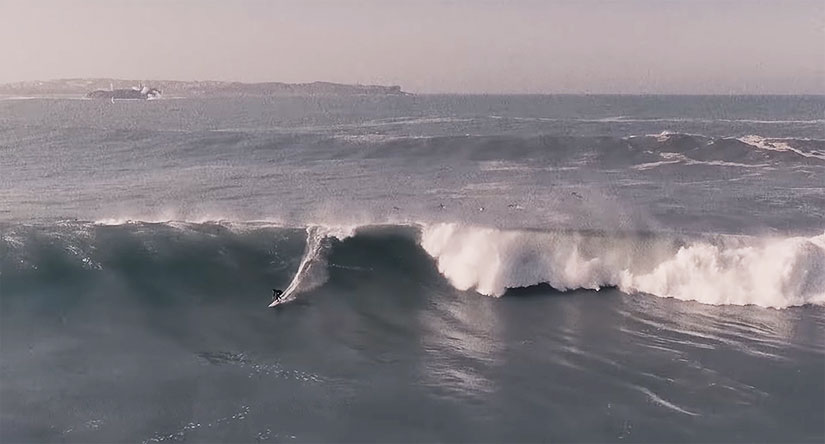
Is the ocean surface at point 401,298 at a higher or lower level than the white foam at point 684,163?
lower

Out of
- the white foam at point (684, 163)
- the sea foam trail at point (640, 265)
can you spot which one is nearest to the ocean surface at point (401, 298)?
the sea foam trail at point (640, 265)

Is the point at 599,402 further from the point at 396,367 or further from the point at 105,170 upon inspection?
the point at 105,170

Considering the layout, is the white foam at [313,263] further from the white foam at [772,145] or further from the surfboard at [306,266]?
the white foam at [772,145]

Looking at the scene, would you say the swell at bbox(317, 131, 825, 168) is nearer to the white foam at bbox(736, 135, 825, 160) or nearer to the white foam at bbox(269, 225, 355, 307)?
the white foam at bbox(736, 135, 825, 160)

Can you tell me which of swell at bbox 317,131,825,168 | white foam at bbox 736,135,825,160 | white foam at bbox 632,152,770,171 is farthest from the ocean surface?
white foam at bbox 736,135,825,160

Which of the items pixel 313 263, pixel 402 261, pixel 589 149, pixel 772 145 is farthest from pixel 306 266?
pixel 772 145

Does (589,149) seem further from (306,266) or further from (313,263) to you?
(306,266)
